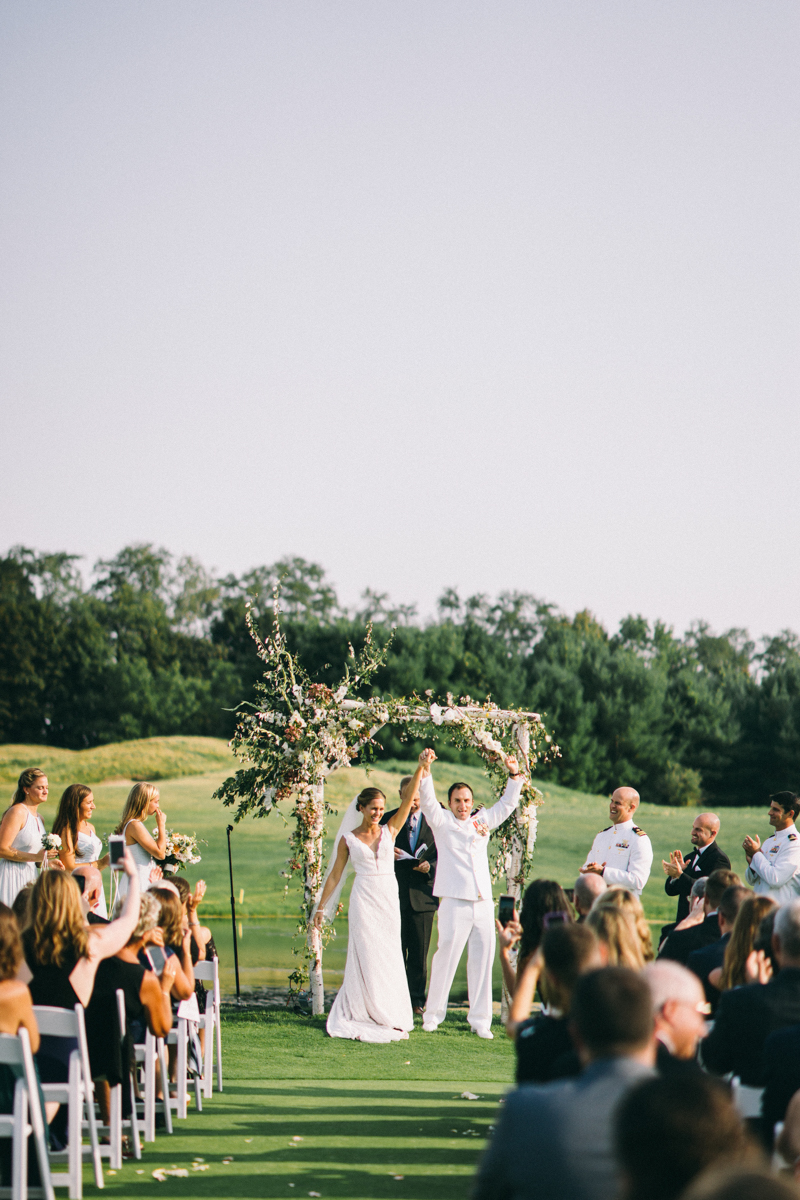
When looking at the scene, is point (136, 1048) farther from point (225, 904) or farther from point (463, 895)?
point (225, 904)

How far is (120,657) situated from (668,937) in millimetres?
55867

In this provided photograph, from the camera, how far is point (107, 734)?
183ft

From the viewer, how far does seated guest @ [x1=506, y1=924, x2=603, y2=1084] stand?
3.93 metres

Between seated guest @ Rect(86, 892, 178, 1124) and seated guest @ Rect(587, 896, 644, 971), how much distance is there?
2.41 m

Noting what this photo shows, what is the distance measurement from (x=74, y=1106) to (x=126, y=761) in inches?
1541

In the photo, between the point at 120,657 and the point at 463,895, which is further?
the point at 120,657

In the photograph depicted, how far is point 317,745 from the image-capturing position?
12.1 meters

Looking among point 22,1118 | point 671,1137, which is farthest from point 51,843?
point 671,1137

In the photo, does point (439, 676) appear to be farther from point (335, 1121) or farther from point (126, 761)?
point (335, 1121)

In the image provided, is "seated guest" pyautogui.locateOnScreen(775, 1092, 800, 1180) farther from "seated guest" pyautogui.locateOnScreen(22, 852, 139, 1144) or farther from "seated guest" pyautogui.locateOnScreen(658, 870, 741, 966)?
"seated guest" pyautogui.locateOnScreen(22, 852, 139, 1144)

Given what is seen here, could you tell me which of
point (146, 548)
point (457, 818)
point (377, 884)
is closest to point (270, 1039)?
point (377, 884)

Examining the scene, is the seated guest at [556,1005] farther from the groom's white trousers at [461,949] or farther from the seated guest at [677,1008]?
the groom's white trousers at [461,949]

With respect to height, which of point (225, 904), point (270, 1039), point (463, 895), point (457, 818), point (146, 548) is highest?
point (146, 548)

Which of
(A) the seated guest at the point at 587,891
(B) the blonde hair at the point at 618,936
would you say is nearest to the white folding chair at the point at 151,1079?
(A) the seated guest at the point at 587,891
